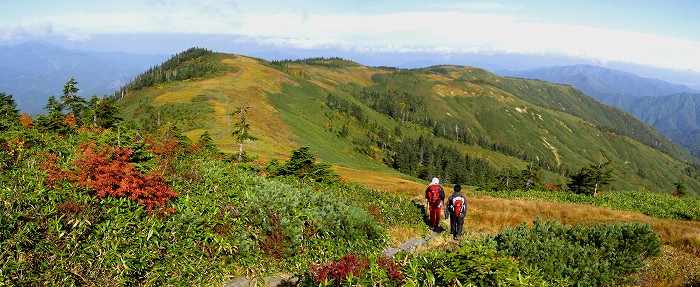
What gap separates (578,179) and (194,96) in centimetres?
9769

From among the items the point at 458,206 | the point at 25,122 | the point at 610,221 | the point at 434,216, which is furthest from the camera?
the point at 25,122

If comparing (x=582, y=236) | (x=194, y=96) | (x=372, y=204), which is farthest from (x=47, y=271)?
(x=194, y=96)

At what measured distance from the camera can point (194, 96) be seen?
362 feet

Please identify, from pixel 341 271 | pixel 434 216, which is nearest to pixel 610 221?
pixel 434 216

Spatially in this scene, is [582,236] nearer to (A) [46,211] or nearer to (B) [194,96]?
(A) [46,211]

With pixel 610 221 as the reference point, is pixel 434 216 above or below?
above

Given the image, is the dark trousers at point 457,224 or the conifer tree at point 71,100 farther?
the conifer tree at point 71,100

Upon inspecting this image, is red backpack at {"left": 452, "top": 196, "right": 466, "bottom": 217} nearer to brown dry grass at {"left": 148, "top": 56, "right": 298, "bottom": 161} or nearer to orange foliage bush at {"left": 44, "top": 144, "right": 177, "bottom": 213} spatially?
orange foliage bush at {"left": 44, "top": 144, "right": 177, "bottom": 213}

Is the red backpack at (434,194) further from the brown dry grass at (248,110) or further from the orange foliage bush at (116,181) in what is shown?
the brown dry grass at (248,110)

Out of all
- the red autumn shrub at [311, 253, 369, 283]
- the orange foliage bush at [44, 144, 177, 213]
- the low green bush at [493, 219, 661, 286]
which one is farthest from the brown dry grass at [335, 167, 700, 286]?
the orange foliage bush at [44, 144, 177, 213]

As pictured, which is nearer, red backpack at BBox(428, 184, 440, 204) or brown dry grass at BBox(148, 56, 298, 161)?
red backpack at BBox(428, 184, 440, 204)

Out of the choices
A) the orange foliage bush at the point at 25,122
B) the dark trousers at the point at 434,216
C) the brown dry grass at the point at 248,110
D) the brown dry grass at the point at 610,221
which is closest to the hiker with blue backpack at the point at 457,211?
the brown dry grass at the point at 610,221

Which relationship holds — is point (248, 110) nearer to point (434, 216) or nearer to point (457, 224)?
point (434, 216)

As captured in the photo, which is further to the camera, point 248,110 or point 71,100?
point 248,110
